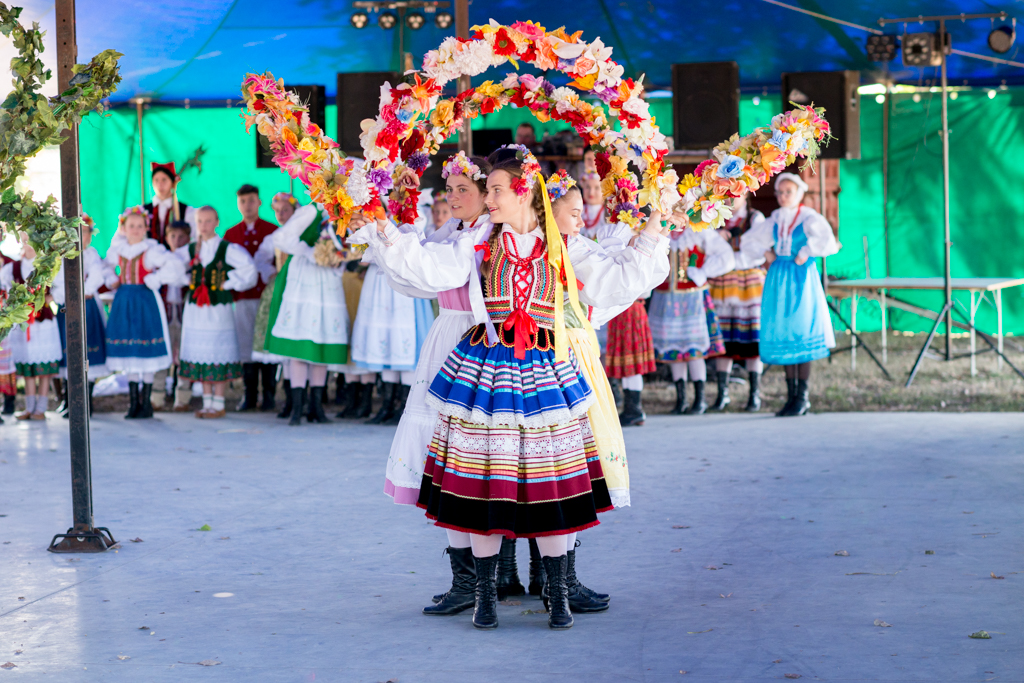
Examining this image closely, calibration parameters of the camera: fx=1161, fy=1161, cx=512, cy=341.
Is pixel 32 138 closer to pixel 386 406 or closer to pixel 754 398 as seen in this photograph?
pixel 386 406

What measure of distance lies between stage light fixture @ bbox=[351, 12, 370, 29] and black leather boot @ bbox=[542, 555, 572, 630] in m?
6.65

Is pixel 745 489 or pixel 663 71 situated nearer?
pixel 745 489

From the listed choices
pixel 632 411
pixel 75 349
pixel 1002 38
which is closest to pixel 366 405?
pixel 632 411

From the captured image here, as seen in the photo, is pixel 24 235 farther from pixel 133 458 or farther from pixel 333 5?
pixel 333 5

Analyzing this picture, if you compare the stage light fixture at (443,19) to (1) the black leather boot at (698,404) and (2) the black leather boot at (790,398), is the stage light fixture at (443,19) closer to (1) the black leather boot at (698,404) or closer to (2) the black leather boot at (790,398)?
(1) the black leather boot at (698,404)

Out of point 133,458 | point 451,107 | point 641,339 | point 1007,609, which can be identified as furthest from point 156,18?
point 1007,609

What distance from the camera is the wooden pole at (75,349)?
4156 mm

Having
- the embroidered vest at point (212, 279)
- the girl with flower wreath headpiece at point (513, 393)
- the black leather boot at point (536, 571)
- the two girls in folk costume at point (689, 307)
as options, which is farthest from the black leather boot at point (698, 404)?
the girl with flower wreath headpiece at point (513, 393)

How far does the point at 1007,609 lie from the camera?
3.33m

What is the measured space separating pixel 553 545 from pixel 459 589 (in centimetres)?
37

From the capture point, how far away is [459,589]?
3.46m

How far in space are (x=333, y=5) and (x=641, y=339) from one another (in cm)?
369

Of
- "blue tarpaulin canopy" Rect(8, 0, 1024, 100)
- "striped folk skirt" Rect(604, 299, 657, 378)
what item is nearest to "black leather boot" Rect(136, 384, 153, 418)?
"blue tarpaulin canopy" Rect(8, 0, 1024, 100)

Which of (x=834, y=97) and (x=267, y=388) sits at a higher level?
(x=834, y=97)
